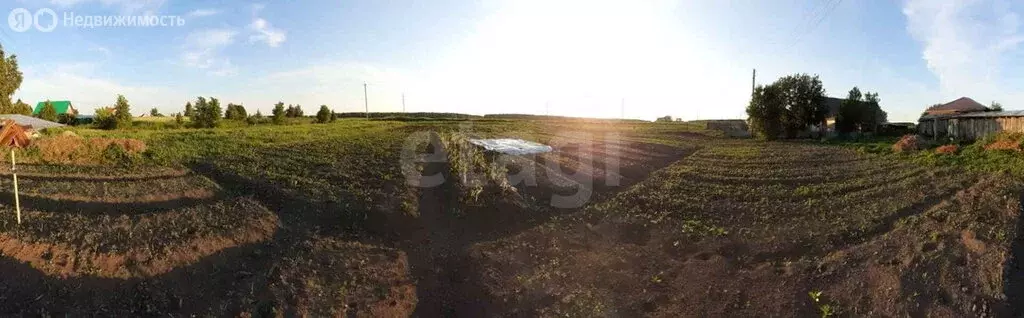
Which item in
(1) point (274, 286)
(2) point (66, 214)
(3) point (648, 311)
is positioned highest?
(2) point (66, 214)

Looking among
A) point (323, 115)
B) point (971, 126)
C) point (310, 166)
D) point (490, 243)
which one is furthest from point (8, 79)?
point (971, 126)

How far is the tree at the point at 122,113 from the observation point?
2991cm

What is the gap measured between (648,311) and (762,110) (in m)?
29.7

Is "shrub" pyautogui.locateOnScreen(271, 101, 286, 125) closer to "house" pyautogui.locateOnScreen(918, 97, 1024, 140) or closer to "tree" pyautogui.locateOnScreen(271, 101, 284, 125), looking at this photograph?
"tree" pyautogui.locateOnScreen(271, 101, 284, 125)

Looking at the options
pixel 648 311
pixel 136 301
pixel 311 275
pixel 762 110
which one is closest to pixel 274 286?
pixel 311 275

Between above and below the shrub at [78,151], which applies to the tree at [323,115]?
above

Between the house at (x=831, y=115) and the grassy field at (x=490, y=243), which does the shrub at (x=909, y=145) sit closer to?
the grassy field at (x=490, y=243)

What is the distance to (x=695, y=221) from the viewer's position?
31.3 ft

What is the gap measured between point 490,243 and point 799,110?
94.4 feet

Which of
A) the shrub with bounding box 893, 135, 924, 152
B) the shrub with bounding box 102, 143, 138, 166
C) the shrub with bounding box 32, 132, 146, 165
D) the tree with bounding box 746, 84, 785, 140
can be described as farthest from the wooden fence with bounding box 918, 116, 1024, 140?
the shrub with bounding box 32, 132, 146, 165

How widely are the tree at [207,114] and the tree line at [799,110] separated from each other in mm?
31962

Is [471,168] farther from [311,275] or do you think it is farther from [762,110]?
[762,110]

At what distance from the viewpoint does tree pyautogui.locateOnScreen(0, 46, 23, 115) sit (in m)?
37.5

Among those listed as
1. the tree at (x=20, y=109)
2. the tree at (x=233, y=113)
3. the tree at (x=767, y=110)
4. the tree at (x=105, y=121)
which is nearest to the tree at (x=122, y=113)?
the tree at (x=105, y=121)
